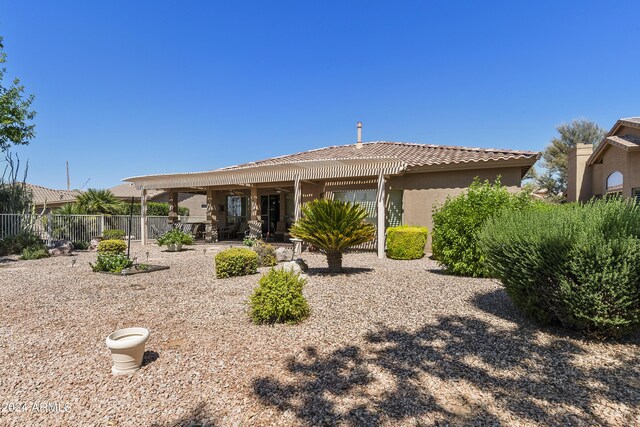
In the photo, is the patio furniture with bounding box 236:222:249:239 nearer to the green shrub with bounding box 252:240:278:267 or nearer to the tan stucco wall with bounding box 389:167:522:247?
the green shrub with bounding box 252:240:278:267

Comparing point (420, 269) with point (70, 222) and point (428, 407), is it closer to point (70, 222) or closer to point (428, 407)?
point (428, 407)

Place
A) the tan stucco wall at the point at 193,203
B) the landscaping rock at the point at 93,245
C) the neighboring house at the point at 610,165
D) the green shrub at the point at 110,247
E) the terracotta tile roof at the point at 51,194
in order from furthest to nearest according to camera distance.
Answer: the tan stucco wall at the point at 193,203 < the terracotta tile roof at the point at 51,194 < the landscaping rock at the point at 93,245 < the neighboring house at the point at 610,165 < the green shrub at the point at 110,247

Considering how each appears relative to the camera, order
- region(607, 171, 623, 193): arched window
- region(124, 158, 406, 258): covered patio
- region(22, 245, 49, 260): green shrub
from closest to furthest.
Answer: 1. region(124, 158, 406, 258): covered patio
2. region(22, 245, 49, 260): green shrub
3. region(607, 171, 623, 193): arched window

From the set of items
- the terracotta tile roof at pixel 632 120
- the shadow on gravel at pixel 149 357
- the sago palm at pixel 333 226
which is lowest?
the shadow on gravel at pixel 149 357

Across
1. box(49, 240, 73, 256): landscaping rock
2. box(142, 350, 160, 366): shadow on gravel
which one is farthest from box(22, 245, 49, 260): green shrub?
box(142, 350, 160, 366): shadow on gravel

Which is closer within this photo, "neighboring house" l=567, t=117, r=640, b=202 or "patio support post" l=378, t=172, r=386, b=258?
"patio support post" l=378, t=172, r=386, b=258

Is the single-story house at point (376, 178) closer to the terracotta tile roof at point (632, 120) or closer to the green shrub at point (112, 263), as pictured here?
the terracotta tile roof at point (632, 120)

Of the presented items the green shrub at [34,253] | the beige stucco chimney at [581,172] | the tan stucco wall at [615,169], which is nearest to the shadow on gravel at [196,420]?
the green shrub at [34,253]

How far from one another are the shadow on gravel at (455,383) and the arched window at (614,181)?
49.2 ft

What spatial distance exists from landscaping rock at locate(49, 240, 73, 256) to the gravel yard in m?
9.72

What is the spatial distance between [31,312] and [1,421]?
384 cm

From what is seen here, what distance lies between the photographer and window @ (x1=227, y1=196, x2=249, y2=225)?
2162 cm

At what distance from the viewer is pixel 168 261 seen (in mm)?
12070

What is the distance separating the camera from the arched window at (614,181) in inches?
594
